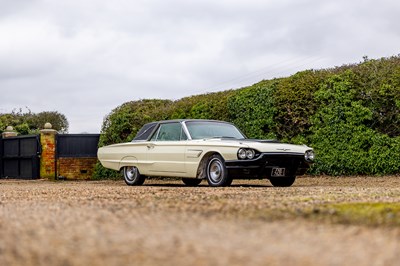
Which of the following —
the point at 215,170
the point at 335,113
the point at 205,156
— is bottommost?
the point at 215,170

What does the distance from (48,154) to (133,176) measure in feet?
27.0

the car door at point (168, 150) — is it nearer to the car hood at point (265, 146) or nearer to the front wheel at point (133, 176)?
the front wheel at point (133, 176)

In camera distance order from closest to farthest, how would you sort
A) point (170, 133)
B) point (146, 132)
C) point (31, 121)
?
point (170, 133), point (146, 132), point (31, 121)

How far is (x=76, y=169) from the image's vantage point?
71.1 ft

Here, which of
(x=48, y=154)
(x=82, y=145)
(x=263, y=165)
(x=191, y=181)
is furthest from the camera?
(x=48, y=154)

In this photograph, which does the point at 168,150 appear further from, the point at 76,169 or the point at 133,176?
the point at 76,169

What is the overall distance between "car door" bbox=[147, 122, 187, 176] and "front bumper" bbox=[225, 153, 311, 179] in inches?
56.5

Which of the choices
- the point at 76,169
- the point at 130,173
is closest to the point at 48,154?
the point at 76,169

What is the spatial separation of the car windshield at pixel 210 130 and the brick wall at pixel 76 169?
9.05 metres

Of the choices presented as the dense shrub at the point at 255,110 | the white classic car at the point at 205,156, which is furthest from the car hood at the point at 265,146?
the dense shrub at the point at 255,110

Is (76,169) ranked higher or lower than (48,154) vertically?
lower

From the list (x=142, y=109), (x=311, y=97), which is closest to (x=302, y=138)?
(x=311, y=97)

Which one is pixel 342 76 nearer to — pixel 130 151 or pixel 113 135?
pixel 130 151

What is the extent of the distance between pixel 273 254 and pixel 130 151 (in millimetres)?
10817
